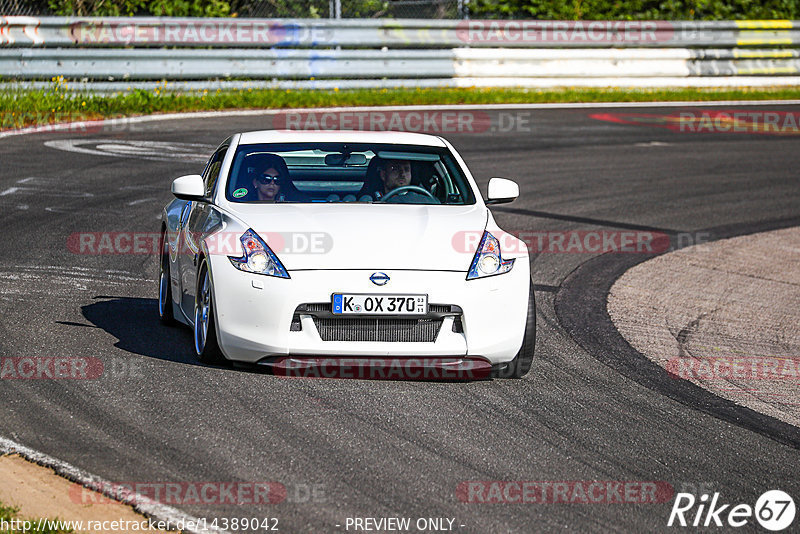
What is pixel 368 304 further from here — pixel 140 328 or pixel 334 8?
pixel 334 8

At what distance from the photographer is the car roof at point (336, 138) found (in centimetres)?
824

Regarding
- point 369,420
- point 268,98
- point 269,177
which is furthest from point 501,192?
point 268,98

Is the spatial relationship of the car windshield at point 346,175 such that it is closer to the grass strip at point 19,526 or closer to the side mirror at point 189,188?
the side mirror at point 189,188

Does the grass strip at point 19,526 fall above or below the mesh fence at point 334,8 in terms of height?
below

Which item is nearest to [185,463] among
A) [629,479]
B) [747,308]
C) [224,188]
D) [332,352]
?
[332,352]

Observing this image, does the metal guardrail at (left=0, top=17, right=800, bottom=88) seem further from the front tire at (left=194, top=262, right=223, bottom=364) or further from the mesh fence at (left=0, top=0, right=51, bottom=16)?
the front tire at (left=194, top=262, right=223, bottom=364)

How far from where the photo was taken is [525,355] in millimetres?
7027

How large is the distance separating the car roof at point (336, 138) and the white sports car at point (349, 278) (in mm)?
437

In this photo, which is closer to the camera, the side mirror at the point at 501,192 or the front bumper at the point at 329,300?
the front bumper at the point at 329,300

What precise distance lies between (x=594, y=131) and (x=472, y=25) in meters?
4.38

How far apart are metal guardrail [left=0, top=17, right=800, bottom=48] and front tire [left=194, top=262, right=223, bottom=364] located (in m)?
14.0

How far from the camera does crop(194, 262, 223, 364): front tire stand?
22.5ft

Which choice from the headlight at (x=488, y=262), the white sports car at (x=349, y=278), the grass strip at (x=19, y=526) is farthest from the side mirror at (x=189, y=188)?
the grass strip at (x=19, y=526)

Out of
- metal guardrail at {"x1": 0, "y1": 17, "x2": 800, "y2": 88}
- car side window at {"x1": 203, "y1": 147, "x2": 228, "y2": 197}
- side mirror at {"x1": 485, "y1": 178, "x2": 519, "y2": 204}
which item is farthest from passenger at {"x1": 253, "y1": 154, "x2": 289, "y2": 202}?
metal guardrail at {"x1": 0, "y1": 17, "x2": 800, "y2": 88}
